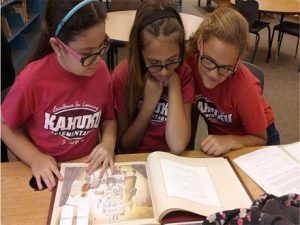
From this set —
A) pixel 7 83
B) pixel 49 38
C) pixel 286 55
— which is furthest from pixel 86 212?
pixel 286 55

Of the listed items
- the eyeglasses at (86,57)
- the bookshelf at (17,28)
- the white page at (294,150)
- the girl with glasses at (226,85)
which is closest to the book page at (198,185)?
the girl with glasses at (226,85)

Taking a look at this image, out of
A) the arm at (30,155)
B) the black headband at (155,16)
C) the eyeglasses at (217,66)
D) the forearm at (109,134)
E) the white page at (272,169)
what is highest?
the black headband at (155,16)

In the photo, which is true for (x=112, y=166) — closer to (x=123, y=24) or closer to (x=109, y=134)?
(x=109, y=134)

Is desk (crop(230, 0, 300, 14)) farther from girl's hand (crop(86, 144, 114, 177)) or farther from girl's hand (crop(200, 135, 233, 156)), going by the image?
girl's hand (crop(86, 144, 114, 177))

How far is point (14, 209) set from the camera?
2.73 feet

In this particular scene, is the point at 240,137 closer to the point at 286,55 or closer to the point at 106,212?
the point at 106,212

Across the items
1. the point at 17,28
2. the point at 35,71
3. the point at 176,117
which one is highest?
the point at 35,71

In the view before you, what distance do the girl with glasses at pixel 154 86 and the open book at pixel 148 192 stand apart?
177 mm

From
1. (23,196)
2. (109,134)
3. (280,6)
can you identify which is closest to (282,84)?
(280,6)

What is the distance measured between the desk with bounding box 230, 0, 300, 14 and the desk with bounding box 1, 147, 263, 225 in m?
2.99

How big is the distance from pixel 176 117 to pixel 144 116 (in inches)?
4.7

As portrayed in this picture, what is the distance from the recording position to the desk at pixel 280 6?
350 cm

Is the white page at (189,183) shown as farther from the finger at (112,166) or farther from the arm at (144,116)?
the arm at (144,116)

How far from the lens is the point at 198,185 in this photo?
35.8 inches
